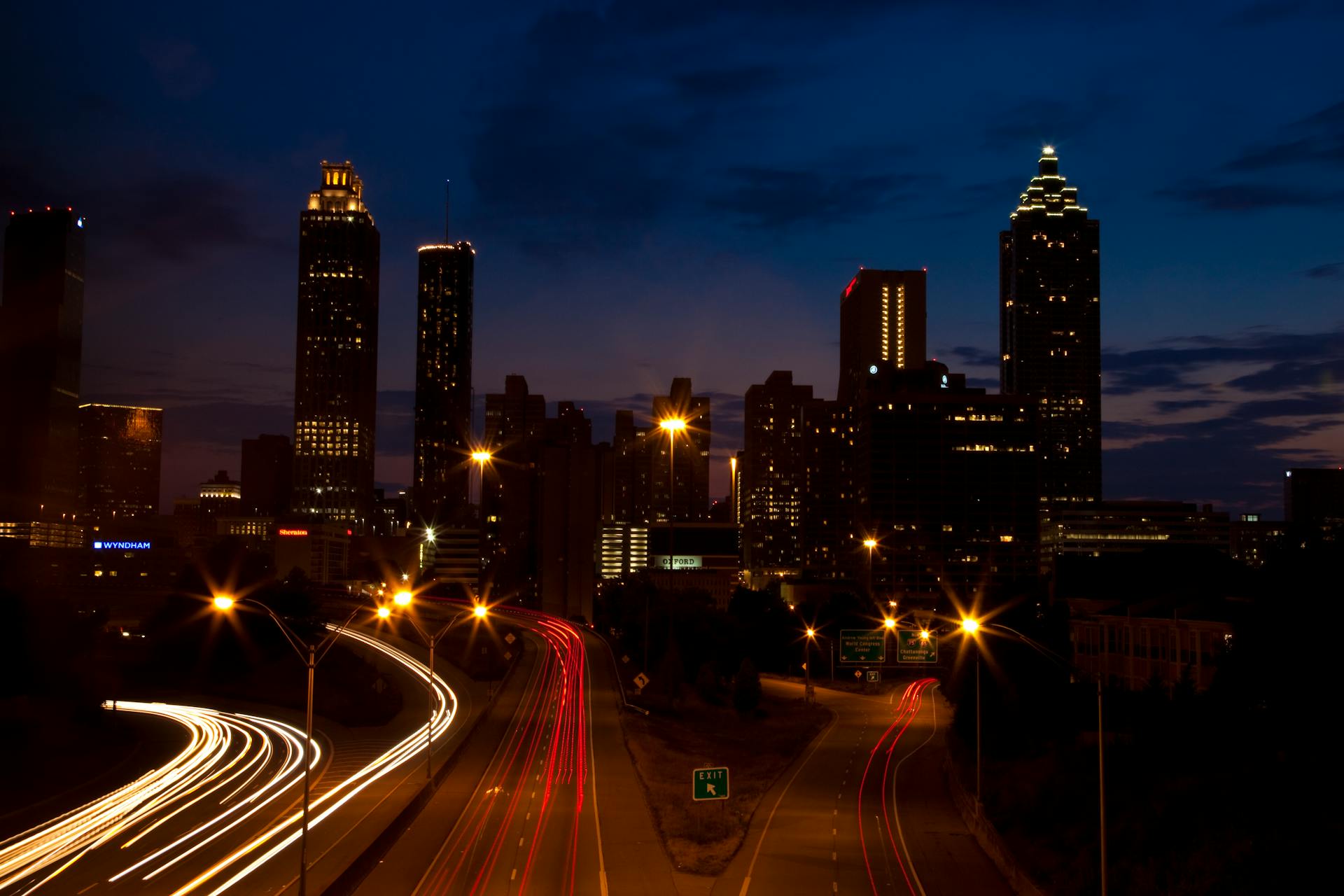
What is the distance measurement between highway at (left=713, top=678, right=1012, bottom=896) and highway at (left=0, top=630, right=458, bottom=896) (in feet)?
42.3

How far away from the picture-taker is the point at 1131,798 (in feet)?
123

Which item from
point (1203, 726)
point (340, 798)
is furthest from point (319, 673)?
point (1203, 726)

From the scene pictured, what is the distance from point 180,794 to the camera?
48.1 meters

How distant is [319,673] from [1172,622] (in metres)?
58.9

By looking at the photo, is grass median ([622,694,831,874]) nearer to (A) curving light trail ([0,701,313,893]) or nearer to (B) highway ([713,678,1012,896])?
(B) highway ([713,678,1012,896])

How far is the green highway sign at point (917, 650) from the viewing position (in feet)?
249

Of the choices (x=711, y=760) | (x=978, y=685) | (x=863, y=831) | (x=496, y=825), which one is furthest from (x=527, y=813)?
(x=711, y=760)

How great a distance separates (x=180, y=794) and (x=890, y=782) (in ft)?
97.1

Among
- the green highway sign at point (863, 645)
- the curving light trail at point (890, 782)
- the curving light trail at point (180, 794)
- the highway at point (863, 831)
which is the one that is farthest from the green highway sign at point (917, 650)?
the curving light trail at point (180, 794)

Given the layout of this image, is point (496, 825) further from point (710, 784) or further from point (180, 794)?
point (180, 794)

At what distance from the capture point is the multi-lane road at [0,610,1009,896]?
33062mm

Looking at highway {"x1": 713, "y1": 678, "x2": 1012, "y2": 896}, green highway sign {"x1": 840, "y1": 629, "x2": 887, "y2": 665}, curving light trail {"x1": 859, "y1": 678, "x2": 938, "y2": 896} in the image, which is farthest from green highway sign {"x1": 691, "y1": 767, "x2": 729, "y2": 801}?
green highway sign {"x1": 840, "y1": 629, "x2": 887, "y2": 665}

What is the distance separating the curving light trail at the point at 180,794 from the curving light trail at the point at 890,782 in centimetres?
2162

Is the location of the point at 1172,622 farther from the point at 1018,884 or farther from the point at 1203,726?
the point at 1018,884
